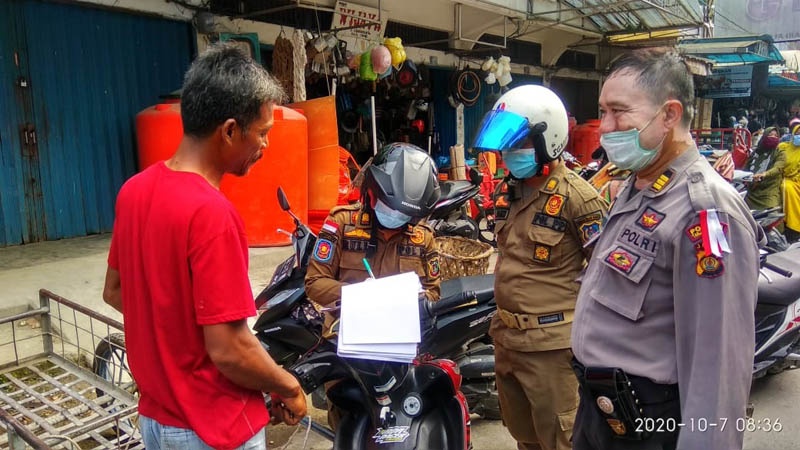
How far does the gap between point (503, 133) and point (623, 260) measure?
908mm

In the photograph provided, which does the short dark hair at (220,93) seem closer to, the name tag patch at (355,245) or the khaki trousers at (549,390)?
the name tag patch at (355,245)

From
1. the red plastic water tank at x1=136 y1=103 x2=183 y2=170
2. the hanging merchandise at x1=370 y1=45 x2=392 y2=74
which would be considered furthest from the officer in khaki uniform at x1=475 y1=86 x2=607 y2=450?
the hanging merchandise at x1=370 y1=45 x2=392 y2=74

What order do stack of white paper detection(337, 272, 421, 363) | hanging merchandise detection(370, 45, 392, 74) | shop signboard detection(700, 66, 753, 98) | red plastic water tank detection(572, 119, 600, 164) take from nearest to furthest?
stack of white paper detection(337, 272, 421, 363) < hanging merchandise detection(370, 45, 392, 74) < red plastic water tank detection(572, 119, 600, 164) < shop signboard detection(700, 66, 753, 98)

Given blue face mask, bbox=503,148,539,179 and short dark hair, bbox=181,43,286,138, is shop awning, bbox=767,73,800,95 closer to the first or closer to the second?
blue face mask, bbox=503,148,539,179

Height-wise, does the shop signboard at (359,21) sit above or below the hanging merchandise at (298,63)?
above

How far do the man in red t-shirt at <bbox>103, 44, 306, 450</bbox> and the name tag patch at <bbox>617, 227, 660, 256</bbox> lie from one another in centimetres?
99

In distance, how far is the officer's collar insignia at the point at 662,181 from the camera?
1.59m

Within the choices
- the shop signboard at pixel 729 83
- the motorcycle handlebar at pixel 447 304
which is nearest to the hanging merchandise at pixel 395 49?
the motorcycle handlebar at pixel 447 304

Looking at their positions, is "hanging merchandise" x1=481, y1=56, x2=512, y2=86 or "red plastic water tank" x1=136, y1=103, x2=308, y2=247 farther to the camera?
"hanging merchandise" x1=481, y1=56, x2=512, y2=86

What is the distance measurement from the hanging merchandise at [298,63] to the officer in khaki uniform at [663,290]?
17.1 ft

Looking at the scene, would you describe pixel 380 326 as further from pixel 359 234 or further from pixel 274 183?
pixel 274 183

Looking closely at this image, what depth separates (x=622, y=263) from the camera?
158cm

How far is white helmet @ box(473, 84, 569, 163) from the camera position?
232cm

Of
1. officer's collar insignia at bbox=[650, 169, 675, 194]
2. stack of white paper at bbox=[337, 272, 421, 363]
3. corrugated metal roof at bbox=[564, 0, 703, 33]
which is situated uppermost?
corrugated metal roof at bbox=[564, 0, 703, 33]
